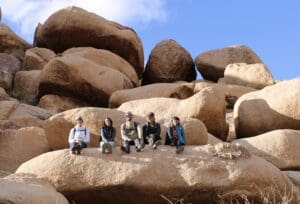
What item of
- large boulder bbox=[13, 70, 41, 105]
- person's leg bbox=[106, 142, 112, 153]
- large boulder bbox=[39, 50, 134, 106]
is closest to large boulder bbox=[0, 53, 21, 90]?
large boulder bbox=[13, 70, 41, 105]

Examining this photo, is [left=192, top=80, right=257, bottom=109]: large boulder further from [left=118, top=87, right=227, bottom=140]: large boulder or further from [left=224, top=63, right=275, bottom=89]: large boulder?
[left=118, top=87, right=227, bottom=140]: large boulder

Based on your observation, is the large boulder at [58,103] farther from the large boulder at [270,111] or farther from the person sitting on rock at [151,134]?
the person sitting on rock at [151,134]

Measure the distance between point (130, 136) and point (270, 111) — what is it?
22.0 ft

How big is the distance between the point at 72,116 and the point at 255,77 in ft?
34.0

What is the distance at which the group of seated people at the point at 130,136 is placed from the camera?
11922 mm

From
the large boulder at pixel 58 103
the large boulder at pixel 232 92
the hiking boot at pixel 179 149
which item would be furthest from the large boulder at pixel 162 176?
the large boulder at pixel 58 103

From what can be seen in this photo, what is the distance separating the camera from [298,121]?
681 inches

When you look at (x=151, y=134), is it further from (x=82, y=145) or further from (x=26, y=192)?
(x=26, y=192)

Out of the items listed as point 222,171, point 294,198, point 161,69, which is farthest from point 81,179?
point 161,69

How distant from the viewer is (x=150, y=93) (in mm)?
20594

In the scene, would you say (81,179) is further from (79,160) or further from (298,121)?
(298,121)

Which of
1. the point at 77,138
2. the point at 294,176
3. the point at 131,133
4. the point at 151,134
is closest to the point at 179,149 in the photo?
the point at 151,134

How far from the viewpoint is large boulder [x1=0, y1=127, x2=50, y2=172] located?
1606cm

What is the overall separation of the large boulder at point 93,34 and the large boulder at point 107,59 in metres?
1.20
